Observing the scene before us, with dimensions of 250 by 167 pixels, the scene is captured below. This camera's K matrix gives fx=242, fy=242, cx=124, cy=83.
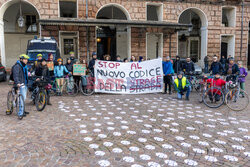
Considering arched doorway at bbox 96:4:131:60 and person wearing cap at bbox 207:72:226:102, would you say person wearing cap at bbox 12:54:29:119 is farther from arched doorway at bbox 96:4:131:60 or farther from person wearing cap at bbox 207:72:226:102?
arched doorway at bbox 96:4:131:60

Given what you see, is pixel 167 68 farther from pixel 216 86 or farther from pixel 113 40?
pixel 113 40

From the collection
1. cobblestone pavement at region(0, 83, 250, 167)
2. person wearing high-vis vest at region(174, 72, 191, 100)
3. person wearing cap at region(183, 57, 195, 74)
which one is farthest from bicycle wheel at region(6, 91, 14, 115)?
person wearing cap at region(183, 57, 195, 74)

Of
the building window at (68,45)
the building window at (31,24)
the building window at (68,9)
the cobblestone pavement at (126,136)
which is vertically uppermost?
the building window at (68,9)

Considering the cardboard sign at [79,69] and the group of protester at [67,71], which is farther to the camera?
the cardboard sign at [79,69]

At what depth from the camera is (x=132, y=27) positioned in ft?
68.6

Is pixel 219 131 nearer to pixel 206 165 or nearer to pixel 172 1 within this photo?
pixel 206 165

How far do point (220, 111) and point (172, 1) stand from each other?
52.6ft

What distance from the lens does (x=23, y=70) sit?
742 cm

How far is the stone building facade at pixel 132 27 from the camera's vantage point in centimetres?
1927

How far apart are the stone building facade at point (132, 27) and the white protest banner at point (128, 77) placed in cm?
720

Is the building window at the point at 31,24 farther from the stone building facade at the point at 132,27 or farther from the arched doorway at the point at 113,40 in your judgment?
the arched doorway at the point at 113,40

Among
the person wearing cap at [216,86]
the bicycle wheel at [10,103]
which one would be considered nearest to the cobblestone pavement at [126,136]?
the bicycle wheel at [10,103]

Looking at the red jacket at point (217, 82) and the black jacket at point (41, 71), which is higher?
the black jacket at point (41, 71)

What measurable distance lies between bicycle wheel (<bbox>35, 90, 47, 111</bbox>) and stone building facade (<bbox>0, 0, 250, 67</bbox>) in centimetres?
1008
